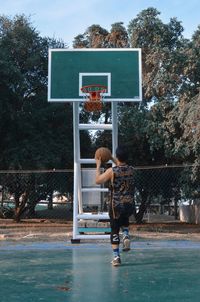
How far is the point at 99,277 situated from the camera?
20.0 feet

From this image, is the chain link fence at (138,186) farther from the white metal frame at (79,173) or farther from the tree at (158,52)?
the white metal frame at (79,173)

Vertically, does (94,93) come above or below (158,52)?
below

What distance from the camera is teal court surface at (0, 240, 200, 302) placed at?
509 cm

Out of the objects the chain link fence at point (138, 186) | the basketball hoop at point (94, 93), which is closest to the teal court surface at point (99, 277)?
the basketball hoop at point (94, 93)

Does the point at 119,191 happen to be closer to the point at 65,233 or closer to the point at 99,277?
the point at 99,277

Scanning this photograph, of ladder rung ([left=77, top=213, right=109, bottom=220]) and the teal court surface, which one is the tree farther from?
the teal court surface

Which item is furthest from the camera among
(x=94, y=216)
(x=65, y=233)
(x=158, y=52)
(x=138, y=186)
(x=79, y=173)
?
(x=138, y=186)

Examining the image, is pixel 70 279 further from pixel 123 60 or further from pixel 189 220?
pixel 189 220

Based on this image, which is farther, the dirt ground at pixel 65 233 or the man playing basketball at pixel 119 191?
the dirt ground at pixel 65 233

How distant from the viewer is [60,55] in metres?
12.2

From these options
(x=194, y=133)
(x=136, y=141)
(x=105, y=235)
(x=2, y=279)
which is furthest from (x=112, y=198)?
(x=136, y=141)

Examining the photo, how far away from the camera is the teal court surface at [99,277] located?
16.7 feet

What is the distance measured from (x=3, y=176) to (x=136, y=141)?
6.50m

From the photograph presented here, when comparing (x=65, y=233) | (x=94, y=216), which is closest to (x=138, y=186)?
(x=65, y=233)
